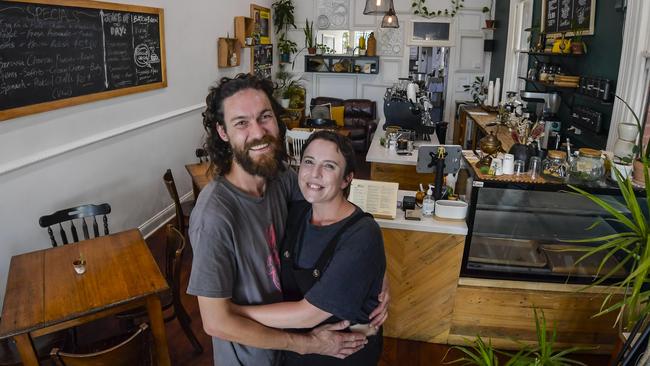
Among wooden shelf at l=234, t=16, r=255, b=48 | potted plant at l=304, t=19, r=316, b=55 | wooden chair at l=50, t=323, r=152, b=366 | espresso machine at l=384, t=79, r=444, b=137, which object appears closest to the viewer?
wooden chair at l=50, t=323, r=152, b=366

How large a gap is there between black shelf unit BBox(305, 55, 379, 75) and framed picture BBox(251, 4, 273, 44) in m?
0.93

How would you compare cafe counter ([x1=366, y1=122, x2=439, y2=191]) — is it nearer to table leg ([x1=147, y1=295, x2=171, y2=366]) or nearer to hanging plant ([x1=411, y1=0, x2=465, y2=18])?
table leg ([x1=147, y1=295, x2=171, y2=366])

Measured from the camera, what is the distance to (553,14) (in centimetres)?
540

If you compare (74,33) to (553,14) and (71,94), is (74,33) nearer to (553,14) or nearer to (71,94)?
(71,94)

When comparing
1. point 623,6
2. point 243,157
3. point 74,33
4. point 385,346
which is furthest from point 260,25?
point 243,157

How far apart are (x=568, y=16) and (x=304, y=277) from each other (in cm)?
495

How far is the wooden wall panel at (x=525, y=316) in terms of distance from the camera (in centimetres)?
280

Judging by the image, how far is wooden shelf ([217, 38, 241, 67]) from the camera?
5.90m

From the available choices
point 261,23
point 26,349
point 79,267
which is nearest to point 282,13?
point 261,23

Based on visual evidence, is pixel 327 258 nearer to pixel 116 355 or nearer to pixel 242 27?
pixel 116 355

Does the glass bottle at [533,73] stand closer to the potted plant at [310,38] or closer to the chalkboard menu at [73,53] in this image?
the potted plant at [310,38]

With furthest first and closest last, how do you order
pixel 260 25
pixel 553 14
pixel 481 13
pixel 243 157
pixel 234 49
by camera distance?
pixel 481 13 → pixel 260 25 → pixel 234 49 → pixel 553 14 → pixel 243 157

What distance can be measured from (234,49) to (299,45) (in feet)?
8.67

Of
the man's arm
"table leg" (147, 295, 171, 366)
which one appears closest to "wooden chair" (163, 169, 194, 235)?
"table leg" (147, 295, 171, 366)
